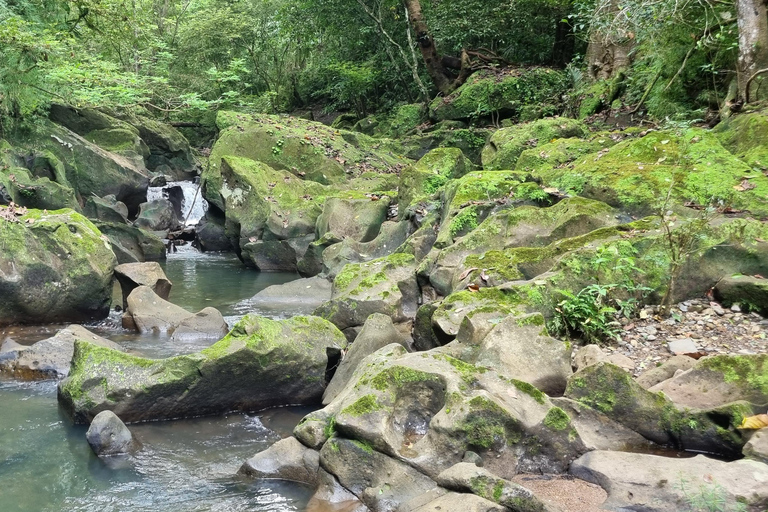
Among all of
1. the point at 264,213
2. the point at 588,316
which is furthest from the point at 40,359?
the point at 264,213

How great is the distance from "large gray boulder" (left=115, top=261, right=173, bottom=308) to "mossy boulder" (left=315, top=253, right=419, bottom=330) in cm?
339

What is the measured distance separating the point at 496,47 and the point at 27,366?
18.0 m

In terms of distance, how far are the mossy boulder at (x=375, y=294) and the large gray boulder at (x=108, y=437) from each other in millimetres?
3102

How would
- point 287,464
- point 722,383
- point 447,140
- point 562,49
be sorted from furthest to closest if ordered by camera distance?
point 562,49 → point 447,140 → point 287,464 → point 722,383

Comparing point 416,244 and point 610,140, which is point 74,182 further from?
point 610,140

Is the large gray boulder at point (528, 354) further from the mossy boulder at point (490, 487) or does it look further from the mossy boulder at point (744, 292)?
the mossy boulder at point (744, 292)

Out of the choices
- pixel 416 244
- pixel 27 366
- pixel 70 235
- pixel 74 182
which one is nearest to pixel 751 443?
pixel 416 244

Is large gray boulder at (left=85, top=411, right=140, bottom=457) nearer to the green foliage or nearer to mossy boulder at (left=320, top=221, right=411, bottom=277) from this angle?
the green foliage

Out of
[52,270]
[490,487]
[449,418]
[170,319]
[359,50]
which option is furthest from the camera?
[359,50]

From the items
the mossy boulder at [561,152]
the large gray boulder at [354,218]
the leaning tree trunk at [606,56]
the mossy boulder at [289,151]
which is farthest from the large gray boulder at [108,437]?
the leaning tree trunk at [606,56]

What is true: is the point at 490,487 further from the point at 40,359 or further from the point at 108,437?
the point at 40,359

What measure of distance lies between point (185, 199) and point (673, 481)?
17.7 meters

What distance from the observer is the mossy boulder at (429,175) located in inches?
471

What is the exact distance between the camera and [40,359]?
7.18 m
